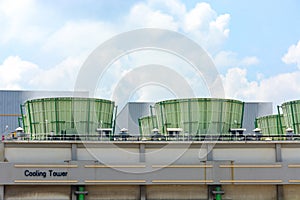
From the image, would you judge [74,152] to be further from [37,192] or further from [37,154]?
[37,192]

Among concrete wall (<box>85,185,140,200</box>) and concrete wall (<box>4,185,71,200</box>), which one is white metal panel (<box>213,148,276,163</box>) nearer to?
concrete wall (<box>85,185,140,200</box>)

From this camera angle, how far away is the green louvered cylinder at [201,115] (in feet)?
135

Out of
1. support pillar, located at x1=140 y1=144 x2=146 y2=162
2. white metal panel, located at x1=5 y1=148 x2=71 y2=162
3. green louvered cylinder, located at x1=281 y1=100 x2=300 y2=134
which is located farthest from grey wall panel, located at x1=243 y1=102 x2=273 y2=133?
white metal panel, located at x1=5 y1=148 x2=71 y2=162

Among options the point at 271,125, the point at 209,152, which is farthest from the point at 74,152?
the point at 271,125

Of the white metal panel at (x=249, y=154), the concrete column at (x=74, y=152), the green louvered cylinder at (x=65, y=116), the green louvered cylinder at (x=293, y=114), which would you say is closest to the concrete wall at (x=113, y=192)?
the concrete column at (x=74, y=152)

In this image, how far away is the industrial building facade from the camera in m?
34.2

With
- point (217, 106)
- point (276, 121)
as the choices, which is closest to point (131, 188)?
point (217, 106)

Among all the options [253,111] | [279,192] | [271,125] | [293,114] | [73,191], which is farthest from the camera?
[253,111]

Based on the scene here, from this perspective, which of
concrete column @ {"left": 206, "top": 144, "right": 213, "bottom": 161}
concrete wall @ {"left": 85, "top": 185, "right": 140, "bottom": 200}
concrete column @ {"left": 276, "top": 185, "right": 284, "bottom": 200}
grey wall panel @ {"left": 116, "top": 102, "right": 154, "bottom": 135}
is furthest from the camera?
grey wall panel @ {"left": 116, "top": 102, "right": 154, "bottom": 135}

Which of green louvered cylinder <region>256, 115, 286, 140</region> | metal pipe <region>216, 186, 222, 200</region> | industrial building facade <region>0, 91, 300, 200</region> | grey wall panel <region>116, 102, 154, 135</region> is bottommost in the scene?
metal pipe <region>216, 186, 222, 200</region>

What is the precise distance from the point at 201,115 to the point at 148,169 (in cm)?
923

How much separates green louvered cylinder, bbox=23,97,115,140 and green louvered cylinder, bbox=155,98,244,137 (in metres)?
6.95

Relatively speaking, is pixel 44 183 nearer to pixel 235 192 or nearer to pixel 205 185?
pixel 205 185

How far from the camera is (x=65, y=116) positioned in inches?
1594
